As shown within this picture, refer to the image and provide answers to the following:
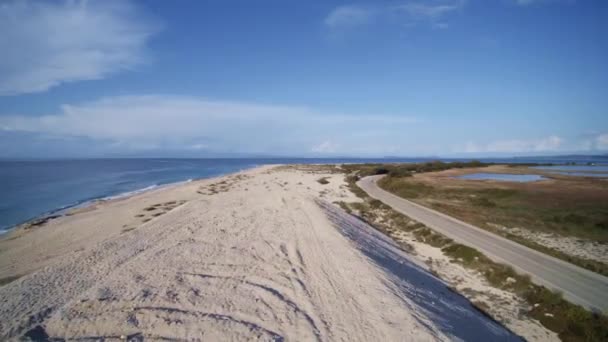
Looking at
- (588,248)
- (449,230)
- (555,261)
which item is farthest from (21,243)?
(588,248)

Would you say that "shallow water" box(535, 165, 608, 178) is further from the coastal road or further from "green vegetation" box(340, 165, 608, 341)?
the coastal road

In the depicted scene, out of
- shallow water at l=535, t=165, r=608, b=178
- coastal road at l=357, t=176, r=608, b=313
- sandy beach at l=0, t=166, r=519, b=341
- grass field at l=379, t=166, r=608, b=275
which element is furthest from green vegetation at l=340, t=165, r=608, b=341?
shallow water at l=535, t=165, r=608, b=178

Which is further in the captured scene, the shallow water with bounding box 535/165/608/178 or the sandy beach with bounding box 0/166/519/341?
the shallow water with bounding box 535/165/608/178

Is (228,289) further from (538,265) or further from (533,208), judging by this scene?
(533,208)

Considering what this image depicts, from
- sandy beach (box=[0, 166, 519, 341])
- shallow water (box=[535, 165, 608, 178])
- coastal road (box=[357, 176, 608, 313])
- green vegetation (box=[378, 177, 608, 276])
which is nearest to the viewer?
sandy beach (box=[0, 166, 519, 341])

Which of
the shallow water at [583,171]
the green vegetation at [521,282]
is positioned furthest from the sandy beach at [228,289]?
the shallow water at [583,171]

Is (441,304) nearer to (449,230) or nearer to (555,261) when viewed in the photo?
(555,261)
